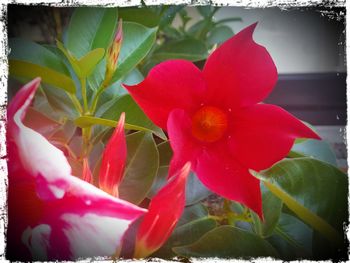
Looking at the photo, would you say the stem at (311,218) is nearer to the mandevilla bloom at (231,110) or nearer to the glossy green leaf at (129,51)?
the mandevilla bloom at (231,110)

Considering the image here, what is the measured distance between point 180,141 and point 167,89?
0.05m

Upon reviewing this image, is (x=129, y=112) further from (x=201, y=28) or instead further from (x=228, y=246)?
(x=201, y=28)

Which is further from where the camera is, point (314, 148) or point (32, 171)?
point (314, 148)

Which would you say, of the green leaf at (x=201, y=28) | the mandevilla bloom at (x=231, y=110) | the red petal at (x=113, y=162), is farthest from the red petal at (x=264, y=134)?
the green leaf at (x=201, y=28)

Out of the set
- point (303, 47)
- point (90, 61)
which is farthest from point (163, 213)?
point (303, 47)

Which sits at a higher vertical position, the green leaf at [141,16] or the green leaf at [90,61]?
the green leaf at [141,16]

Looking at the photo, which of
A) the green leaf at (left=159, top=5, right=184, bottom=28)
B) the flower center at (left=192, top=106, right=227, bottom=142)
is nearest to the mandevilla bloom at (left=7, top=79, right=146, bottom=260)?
the flower center at (left=192, top=106, right=227, bottom=142)

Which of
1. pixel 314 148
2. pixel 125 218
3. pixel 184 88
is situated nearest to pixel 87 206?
pixel 125 218

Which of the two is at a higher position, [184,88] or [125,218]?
[184,88]

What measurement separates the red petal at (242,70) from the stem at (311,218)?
9 centimetres

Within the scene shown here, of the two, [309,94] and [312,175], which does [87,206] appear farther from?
[309,94]

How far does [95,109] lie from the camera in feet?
1.40

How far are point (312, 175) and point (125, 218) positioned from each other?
0.61ft

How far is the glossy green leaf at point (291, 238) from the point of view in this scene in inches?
16.3
